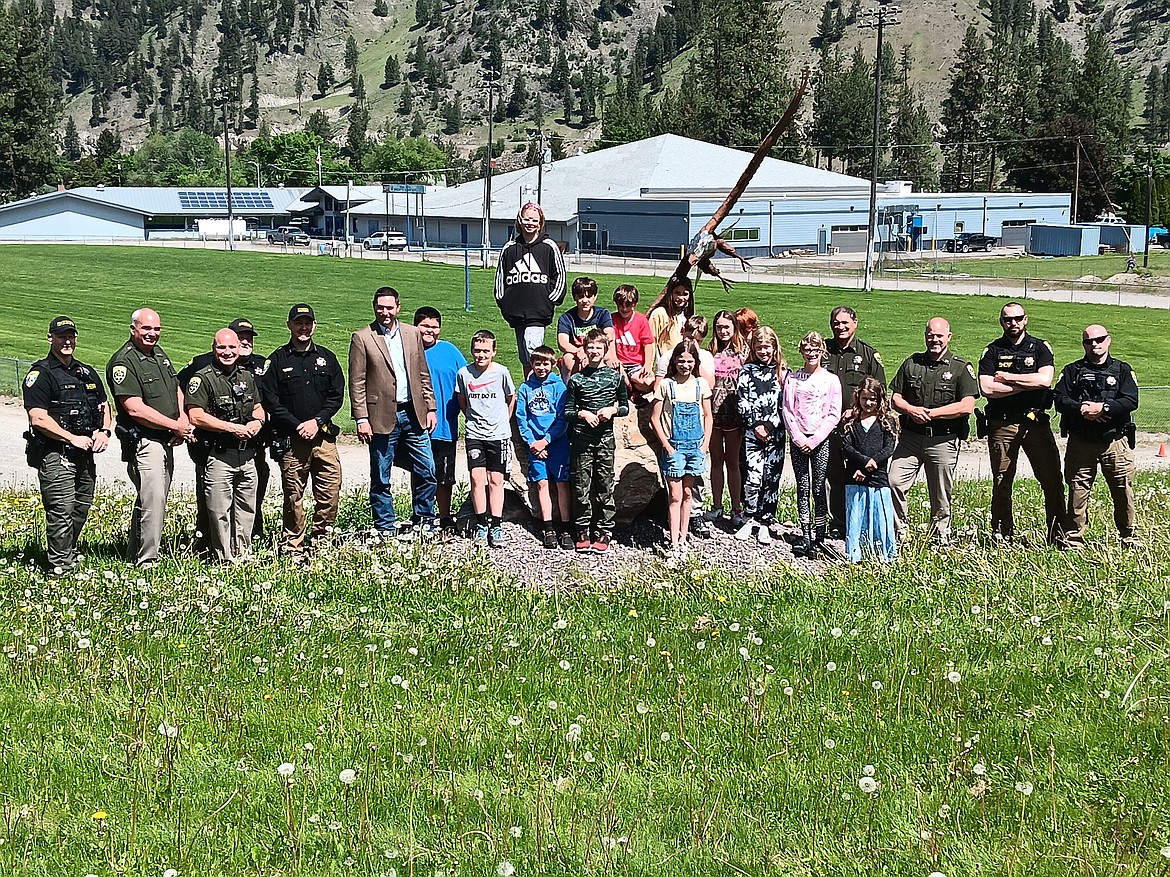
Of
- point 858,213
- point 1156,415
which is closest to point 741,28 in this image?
point 858,213

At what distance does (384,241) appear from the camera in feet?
319

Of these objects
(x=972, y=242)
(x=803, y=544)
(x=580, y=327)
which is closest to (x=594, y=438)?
(x=580, y=327)

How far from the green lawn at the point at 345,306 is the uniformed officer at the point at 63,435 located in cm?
1444

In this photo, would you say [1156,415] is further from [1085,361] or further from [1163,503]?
[1085,361]

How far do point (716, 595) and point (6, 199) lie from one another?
127500mm

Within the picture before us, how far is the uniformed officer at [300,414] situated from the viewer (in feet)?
34.5

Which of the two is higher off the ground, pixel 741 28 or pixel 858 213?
pixel 741 28

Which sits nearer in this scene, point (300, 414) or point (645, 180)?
point (300, 414)

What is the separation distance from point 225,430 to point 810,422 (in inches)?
191

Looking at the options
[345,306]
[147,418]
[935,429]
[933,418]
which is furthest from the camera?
[345,306]

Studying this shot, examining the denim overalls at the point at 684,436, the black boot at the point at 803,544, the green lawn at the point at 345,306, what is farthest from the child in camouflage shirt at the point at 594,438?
the green lawn at the point at 345,306

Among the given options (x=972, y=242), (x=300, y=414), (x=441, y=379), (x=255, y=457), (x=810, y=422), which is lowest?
(x=255, y=457)

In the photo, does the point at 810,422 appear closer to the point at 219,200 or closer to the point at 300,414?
the point at 300,414

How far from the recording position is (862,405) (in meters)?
10.5
